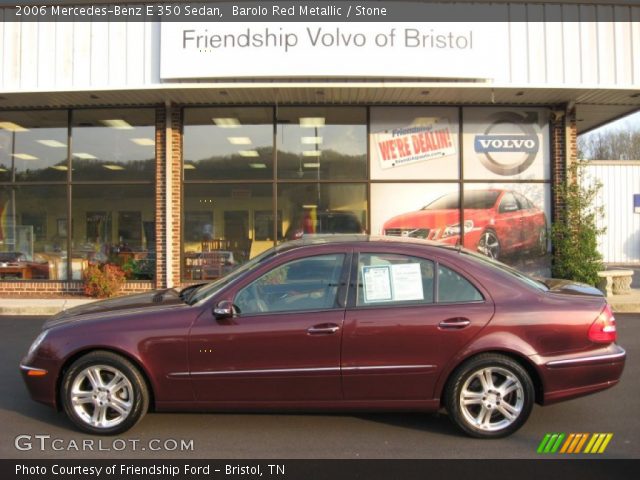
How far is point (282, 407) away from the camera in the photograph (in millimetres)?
4340

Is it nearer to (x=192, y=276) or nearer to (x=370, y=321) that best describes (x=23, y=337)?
(x=192, y=276)

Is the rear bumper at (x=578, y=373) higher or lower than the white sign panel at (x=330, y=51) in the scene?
lower

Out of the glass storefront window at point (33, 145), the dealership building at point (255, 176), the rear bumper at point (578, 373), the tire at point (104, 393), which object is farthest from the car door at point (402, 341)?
the glass storefront window at point (33, 145)

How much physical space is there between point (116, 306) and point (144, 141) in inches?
343

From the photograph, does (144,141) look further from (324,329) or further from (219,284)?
(324,329)

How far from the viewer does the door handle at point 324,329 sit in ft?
14.0

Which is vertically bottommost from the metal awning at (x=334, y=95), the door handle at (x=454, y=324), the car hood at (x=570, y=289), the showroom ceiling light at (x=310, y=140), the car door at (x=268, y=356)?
the car door at (x=268, y=356)

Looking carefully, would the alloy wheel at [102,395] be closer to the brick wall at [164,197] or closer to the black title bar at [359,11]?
the brick wall at [164,197]

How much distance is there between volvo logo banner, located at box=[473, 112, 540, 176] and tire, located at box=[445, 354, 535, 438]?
8954mm

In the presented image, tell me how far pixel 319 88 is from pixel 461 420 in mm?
8038

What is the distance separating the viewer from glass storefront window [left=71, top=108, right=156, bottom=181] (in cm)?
1270

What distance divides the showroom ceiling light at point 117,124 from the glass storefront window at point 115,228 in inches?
51.7

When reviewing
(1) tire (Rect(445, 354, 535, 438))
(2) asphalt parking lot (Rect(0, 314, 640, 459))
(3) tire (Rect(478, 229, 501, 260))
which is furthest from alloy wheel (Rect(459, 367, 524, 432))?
(3) tire (Rect(478, 229, 501, 260))

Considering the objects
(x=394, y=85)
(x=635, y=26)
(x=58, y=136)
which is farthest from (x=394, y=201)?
(x=58, y=136)
